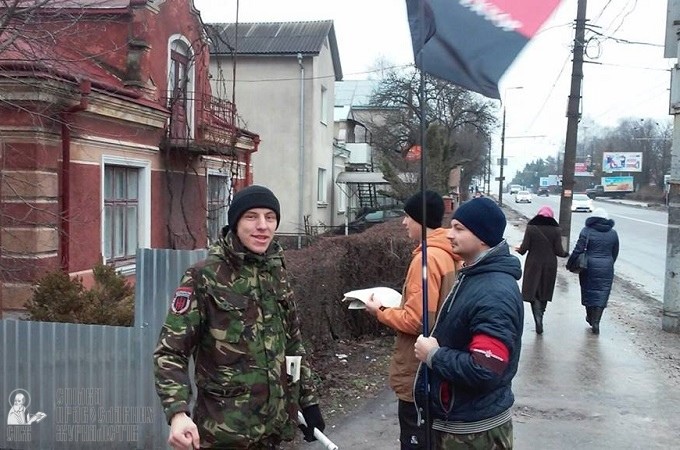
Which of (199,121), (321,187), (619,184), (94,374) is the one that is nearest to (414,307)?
(94,374)

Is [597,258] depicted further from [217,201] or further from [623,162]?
[623,162]

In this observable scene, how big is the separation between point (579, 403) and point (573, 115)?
14.5m

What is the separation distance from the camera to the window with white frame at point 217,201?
1488 cm

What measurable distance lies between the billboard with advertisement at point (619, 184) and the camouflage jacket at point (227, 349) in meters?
92.1

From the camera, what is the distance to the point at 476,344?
2.50 metres

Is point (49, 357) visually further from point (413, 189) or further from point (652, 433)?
point (413, 189)

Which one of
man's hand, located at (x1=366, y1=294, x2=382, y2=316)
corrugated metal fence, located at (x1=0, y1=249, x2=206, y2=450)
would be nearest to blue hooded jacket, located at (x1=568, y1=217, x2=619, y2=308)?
man's hand, located at (x1=366, y1=294, x2=382, y2=316)

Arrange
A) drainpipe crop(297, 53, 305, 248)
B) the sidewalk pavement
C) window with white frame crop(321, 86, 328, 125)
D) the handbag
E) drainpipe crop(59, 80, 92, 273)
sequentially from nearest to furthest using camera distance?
the sidewalk pavement < the handbag < drainpipe crop(59, 80, 92, 273) < drainpipe crop(297, 53, 305, 248) < window with white frame crop(321, 86, 328, 125)

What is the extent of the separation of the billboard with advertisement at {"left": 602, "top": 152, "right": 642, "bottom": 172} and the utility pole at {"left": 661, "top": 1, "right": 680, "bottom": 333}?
8990 centimetres

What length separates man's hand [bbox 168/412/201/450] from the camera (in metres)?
2.33

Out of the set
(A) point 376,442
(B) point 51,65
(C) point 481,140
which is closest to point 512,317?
(A) point 376,442

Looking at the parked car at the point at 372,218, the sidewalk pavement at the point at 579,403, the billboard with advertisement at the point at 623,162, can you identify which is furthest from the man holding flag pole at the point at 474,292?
the billboard with advertisement at the point at 623,162

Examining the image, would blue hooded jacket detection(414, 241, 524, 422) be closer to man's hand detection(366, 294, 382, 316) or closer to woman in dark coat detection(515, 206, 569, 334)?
man's hand detection(366, 294, 382, 316)

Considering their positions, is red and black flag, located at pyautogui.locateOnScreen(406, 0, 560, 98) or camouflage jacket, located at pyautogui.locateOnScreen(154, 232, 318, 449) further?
red and black flag, located at pyautogui.locateOnScreen(406, 0, 560, 98)
